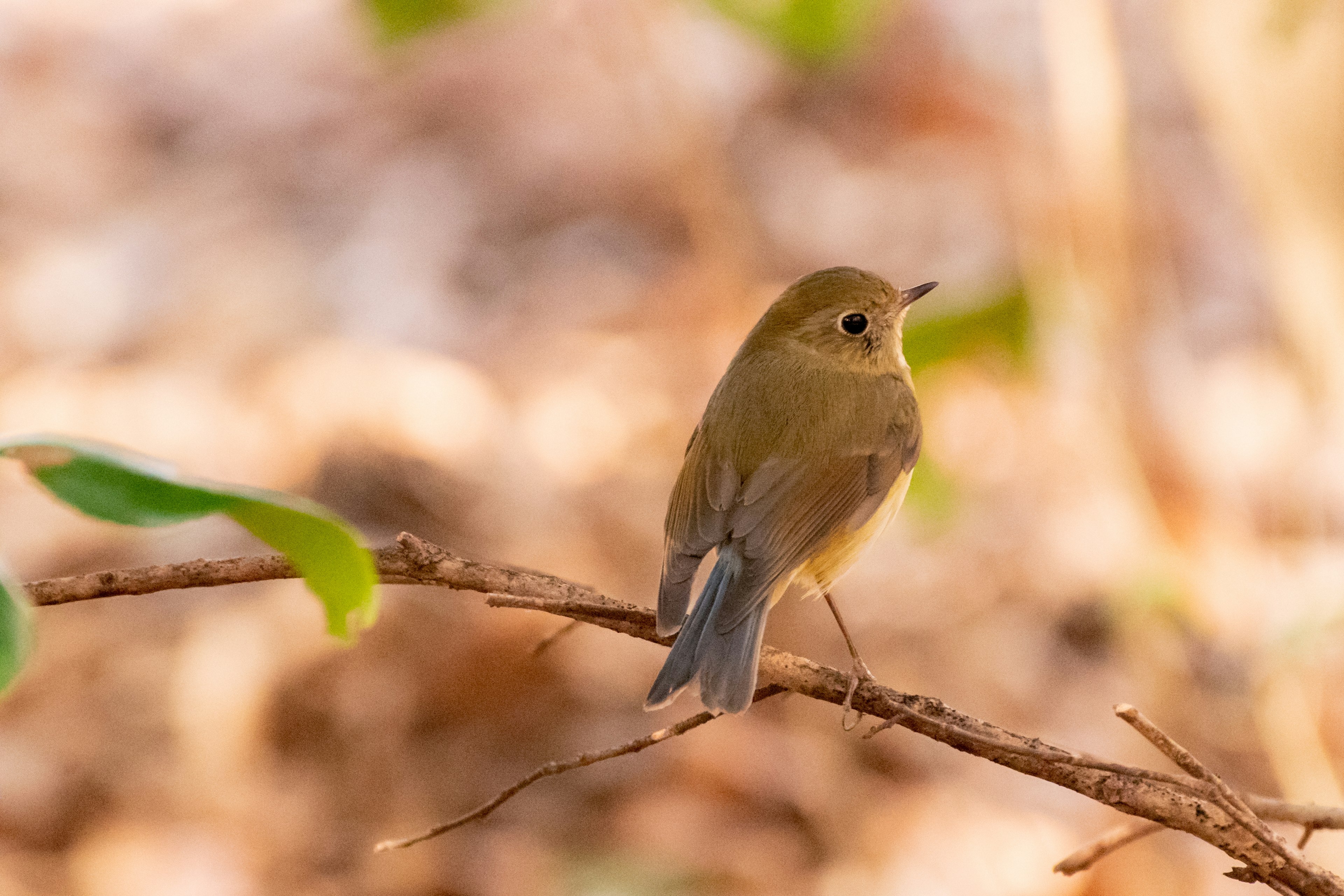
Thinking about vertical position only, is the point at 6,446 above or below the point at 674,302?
below

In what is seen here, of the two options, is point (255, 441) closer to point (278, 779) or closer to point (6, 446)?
point (278, 779)

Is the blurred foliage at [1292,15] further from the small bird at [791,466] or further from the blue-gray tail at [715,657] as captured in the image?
the blue-gray tail at [715,657]

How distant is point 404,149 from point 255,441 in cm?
243

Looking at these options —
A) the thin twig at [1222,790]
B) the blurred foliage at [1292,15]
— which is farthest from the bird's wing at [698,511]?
the blurred foliage at [1292,15]

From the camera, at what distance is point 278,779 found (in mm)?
2973

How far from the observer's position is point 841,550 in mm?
2041

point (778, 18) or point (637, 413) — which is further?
point (637, 413)

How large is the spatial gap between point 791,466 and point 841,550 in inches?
6.5

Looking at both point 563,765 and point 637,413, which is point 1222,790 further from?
point 637,413

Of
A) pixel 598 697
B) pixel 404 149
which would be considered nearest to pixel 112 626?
pixel 598 697

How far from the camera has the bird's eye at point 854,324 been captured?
228cm

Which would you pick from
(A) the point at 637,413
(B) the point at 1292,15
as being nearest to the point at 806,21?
(B) the point at 1292,15

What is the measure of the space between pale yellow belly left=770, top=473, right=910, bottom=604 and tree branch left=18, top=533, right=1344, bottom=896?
705mm

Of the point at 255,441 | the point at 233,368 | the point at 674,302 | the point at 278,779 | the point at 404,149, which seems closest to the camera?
the point at 278,779
